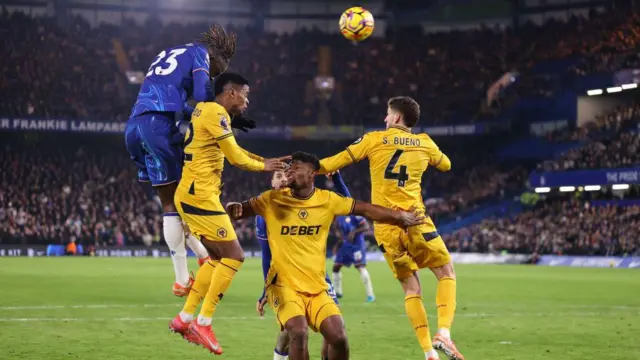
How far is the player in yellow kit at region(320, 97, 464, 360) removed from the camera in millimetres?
9344

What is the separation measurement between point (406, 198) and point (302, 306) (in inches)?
92.0

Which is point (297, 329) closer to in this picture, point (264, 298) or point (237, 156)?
point (264, 298)

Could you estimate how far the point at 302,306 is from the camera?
24.7 feet

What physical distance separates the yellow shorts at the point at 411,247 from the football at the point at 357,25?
8.68 metres

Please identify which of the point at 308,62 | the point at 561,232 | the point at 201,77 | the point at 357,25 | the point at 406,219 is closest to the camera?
the point at 406,219

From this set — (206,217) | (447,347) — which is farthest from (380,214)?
(206,217)

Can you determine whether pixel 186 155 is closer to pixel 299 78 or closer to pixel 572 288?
pixel 572 288

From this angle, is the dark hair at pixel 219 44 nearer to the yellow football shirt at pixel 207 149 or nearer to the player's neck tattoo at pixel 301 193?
the yellow football shirt at pixel 207 149

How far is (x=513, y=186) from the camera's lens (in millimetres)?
50188

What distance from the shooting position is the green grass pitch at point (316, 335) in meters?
10.4

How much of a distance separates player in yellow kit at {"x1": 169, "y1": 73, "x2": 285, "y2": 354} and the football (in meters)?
8.85

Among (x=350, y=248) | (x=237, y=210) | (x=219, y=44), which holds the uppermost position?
(x=219, y=44)

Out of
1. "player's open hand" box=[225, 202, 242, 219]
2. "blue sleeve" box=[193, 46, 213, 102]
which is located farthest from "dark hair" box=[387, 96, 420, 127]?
"player's open hand" box=[225, 202, 242, 219]

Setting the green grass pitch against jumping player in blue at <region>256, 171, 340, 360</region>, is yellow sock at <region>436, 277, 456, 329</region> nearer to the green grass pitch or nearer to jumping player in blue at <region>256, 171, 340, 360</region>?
the green grass pitch
